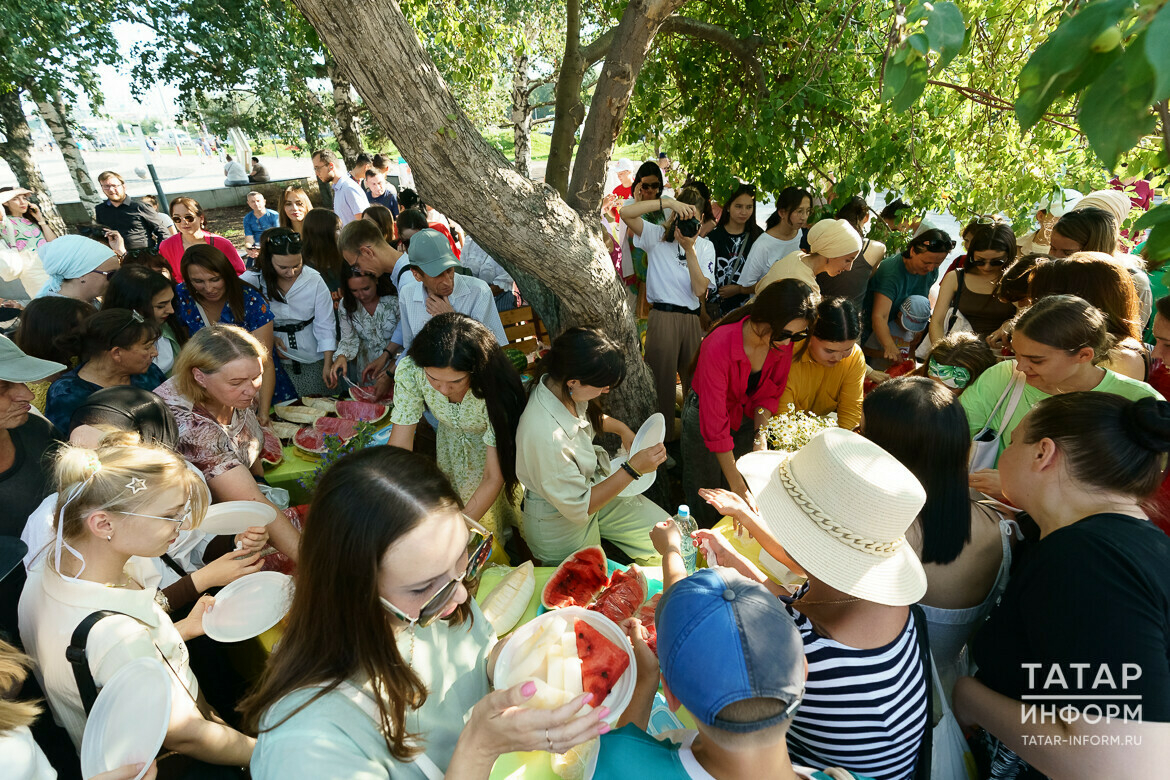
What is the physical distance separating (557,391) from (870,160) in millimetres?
2839

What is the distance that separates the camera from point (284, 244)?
13.0ft

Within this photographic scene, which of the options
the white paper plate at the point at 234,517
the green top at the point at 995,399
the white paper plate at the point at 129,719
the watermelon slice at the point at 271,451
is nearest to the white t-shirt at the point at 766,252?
the green top at the point at 995,399

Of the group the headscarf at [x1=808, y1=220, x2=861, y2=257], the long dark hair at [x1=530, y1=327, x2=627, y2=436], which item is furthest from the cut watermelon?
the headscarf at [x1=808, y1=220, x2=861, y2=257]

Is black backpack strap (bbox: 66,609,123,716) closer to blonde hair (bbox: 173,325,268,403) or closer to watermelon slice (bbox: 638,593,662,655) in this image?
blonde hair (bbox: 173,325,268,403)

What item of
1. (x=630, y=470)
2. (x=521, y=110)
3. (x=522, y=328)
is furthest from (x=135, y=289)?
(x=521, y=110)

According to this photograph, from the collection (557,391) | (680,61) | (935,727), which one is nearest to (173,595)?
(557,391)

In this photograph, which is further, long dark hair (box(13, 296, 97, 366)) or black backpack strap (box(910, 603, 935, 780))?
long dark hair (box(13, 296, 97, 366))

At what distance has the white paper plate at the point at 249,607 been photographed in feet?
6.14

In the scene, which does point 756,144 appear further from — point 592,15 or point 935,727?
point 935,727

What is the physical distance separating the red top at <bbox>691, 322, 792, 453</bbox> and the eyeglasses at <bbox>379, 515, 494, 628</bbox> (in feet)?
6.28

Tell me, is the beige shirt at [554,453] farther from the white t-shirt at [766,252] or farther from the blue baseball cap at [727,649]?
the white t-shirt at [766,252]

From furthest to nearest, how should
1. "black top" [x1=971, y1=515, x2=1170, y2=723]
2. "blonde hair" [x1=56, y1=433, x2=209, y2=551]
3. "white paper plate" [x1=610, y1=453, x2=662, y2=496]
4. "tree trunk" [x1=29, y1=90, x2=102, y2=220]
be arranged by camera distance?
"tree trunk" [x1=29, y1=90, x2=102, y2=220], "white paper plate" [x1=610, y1=453, x2=662, y2=496], "blonde hair" [x1=56, y1=433, x2=209, y2=551], "black top" [x1=971, y1=515, x2=1170, y2=723]

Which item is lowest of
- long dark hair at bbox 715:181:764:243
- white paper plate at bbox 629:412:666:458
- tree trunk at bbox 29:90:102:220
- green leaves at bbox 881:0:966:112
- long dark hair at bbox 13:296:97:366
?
white paper plate at bbox 629:412:666:458

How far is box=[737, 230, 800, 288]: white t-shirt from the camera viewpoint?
5035 mm
